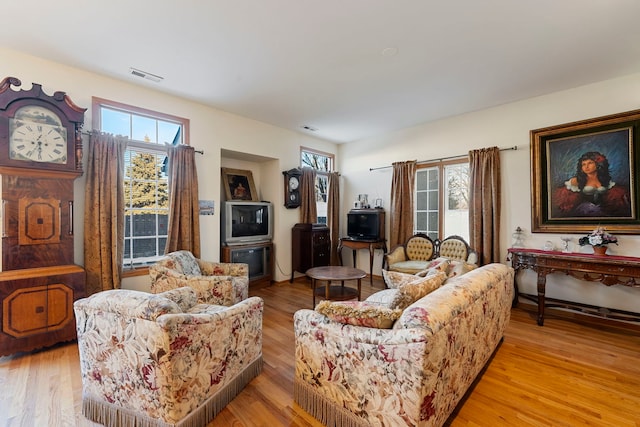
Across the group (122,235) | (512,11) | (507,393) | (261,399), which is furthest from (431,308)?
(122,235)

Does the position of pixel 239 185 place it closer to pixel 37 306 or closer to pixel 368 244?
pixel 368 244

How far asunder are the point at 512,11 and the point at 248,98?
300 cm

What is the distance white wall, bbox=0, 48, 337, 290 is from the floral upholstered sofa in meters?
2.92

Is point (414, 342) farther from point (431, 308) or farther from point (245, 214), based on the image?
point (245, 214)

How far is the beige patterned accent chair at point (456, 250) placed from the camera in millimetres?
4074

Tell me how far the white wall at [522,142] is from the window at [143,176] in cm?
379

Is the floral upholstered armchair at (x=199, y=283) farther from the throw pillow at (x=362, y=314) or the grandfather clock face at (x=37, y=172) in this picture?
the throw pillow at (x=362, y=314)

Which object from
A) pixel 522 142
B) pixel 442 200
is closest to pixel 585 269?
pixel 522 142

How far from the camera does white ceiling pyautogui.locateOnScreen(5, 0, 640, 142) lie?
7.00ft

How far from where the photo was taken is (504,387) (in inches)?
81.6

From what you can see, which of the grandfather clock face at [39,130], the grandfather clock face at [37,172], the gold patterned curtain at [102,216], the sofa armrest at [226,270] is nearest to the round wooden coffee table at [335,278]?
the sofa armrest at [226,270]

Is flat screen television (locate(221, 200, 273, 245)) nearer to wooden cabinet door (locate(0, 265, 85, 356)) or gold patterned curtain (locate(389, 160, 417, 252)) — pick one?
wooden cabinet door (locate(0, 265, 85, 356))

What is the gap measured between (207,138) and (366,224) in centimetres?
315

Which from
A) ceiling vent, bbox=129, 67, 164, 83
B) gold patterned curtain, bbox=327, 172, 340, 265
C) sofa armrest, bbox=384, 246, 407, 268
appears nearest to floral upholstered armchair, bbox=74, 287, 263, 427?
ceiling vent, bbox=129, 67, 164, 83
